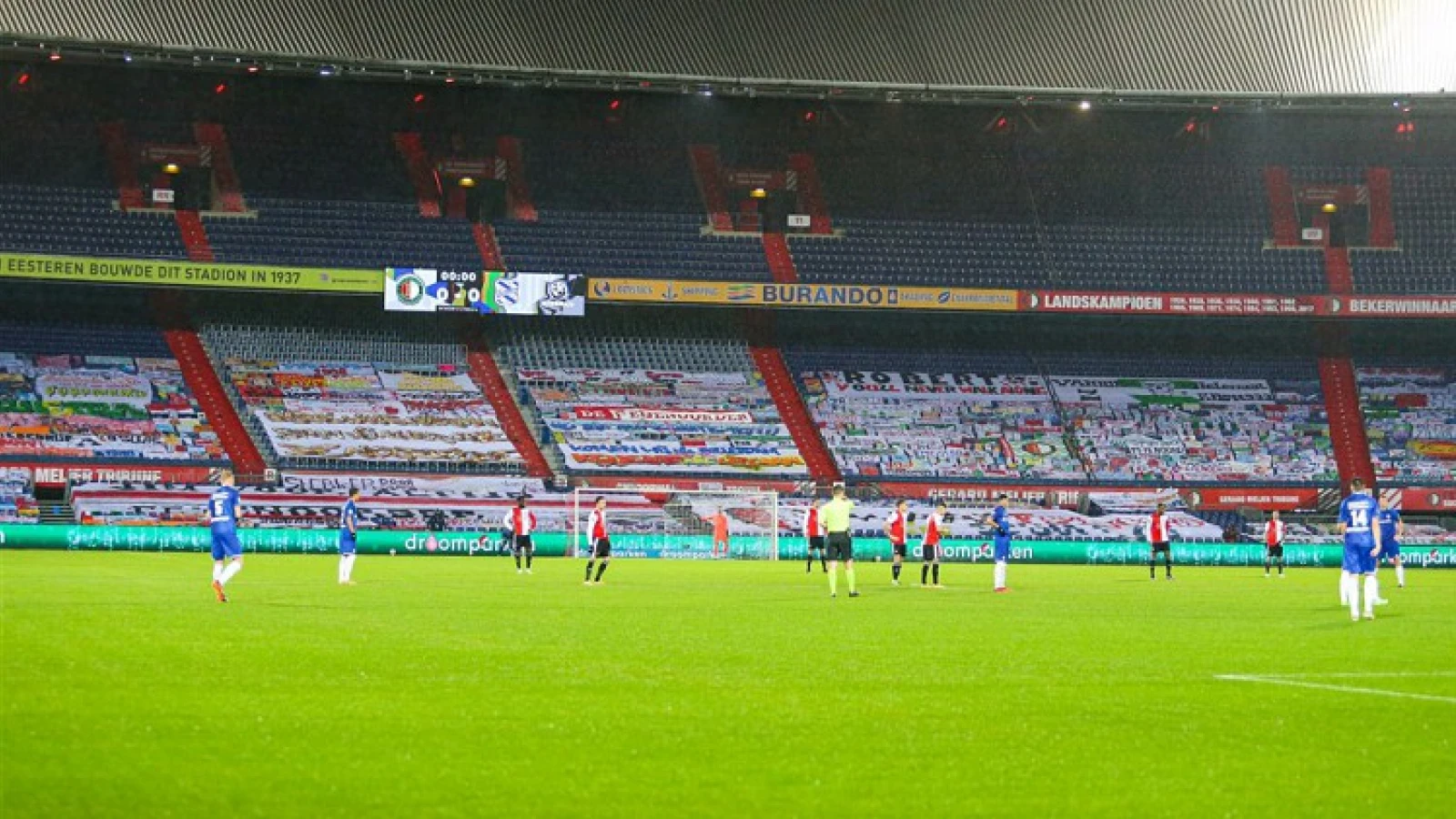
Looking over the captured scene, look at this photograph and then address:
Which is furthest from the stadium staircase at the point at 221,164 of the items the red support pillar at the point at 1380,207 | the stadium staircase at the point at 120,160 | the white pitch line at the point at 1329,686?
the white pitch line at the point at 1329,686

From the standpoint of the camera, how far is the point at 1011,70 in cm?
5884

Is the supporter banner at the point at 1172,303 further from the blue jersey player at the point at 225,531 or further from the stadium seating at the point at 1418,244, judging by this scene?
the blue jersey player at the point at 225,531

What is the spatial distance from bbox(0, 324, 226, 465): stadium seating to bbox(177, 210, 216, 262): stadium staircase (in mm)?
3870

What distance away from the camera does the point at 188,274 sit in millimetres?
57156

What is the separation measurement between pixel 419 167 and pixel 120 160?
35.7ft

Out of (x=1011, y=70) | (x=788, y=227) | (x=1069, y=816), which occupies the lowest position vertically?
(x=1069, y=816)

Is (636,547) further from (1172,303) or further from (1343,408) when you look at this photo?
(1343,408)

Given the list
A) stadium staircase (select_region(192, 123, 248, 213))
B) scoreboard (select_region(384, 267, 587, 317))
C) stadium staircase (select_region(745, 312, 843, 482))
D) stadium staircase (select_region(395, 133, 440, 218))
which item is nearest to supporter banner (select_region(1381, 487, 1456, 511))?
stadium staircase (select_region(745, 312, 843, 482))

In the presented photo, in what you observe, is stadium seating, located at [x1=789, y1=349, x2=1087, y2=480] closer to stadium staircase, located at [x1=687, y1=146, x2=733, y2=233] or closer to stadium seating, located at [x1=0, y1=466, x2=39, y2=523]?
stadium staircase, located at [x1=687, y1=146, x2=733, y2=233]

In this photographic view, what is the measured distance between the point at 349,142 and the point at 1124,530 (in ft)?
105

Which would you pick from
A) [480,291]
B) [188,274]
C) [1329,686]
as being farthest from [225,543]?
[188,274]

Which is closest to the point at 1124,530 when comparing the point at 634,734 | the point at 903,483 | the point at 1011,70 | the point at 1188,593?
the point at 903,483

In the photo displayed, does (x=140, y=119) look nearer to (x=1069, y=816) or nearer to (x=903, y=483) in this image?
(x=903, y=483)

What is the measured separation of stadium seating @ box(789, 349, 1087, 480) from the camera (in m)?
60.2
